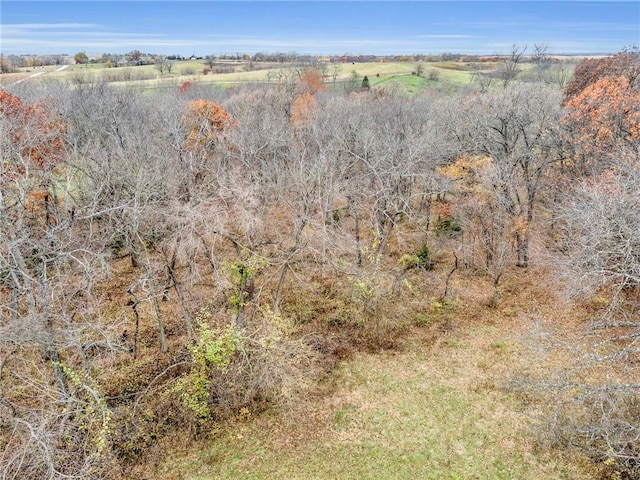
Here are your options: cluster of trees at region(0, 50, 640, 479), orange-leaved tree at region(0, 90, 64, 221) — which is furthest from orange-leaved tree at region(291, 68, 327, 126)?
orange-leaved tree at region(0, 90, 64, 221)

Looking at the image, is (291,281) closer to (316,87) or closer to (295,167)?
(295,167)

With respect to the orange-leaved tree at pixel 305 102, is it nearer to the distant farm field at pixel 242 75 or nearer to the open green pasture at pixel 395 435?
the distant farm field at pixel 242 75

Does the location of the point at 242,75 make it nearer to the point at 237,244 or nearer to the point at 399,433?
the point at 237,244

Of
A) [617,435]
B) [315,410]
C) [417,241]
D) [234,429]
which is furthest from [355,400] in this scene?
[417,241]

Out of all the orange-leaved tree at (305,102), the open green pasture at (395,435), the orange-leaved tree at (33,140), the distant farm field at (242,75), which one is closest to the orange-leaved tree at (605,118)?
the open green pasture at (395,435)

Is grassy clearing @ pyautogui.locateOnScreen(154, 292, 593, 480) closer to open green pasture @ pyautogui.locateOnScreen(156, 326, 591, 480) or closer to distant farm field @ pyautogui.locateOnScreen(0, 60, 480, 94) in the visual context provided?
open green pasture @ pyautogui.locateOnScreen(156, 326, 591, 480)
